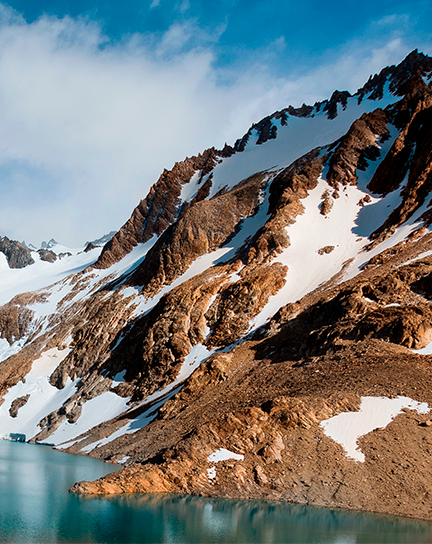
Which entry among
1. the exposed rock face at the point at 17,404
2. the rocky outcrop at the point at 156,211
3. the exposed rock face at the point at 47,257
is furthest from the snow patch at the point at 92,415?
the exposed rock face at the point at 47,257

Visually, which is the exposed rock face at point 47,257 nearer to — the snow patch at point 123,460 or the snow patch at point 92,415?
the snow patch at point 92,415

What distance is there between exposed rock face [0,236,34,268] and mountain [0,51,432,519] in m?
70.8

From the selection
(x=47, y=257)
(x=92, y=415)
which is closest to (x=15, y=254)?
(x=47, y=257)

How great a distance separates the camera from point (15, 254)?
588 ft

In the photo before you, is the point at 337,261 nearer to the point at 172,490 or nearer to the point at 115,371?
the point at 115,371

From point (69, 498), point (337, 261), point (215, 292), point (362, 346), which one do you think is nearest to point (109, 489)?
point (69, 498)

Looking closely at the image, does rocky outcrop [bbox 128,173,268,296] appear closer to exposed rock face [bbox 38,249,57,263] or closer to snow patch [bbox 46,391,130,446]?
snow patch [bbox 46,391,130,446]

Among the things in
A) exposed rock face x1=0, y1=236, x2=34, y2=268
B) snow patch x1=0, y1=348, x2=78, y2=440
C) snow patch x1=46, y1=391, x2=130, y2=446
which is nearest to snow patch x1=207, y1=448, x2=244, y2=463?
snow patch x1=46, y1=391, x2=130, y2=446

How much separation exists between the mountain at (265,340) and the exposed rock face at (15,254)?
70844 mm

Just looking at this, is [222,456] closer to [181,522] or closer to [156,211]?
[181,522]

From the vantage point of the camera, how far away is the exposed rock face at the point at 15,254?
580 feet

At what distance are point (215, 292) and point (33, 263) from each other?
143 metres

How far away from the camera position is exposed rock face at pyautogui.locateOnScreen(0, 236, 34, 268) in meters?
177

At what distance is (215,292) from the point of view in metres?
58.8
